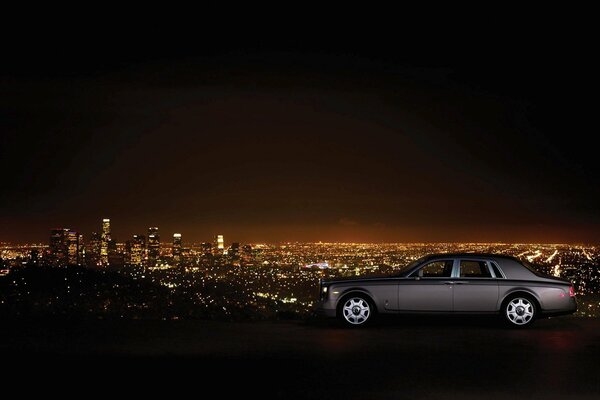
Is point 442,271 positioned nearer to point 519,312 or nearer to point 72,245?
point 519,312

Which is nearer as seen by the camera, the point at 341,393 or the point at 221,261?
the point at 341,393

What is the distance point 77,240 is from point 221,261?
35.4 ft

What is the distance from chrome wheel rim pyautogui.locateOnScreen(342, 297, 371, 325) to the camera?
18.4 m

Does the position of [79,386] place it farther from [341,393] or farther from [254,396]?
[341,393]

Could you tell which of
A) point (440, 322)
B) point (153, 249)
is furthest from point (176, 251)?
point (440, 322)

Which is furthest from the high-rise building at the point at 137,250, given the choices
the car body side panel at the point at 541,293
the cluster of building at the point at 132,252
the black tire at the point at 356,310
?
the car body side panel at the point at 541,293

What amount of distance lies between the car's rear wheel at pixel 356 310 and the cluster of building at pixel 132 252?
45969 millimetres

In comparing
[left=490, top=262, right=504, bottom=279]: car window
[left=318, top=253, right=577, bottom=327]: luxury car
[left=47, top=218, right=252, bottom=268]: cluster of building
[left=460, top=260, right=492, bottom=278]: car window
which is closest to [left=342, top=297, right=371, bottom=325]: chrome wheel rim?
[left=318, top=253, right=577, bottom=327]: luxury car

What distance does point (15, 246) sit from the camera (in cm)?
6650

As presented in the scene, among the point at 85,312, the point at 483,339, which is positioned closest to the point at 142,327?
the point at 85,312

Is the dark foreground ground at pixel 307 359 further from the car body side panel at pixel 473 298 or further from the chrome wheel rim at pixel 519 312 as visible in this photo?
the car body side panel at pixel 473 298

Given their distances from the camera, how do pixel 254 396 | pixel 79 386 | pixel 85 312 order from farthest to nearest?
pixel 85 312
pixel 79 386
pixel 254 396

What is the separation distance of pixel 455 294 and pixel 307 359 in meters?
5.37

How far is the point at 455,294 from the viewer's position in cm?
1833
